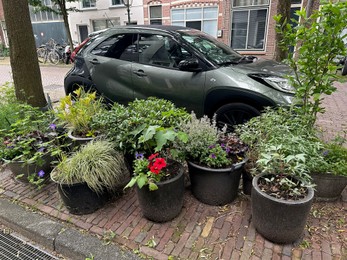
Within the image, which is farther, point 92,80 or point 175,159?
point 92,80

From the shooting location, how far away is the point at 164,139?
2.18 m

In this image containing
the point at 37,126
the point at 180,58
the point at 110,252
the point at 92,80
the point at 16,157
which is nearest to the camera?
the point at 110,252

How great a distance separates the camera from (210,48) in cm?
407

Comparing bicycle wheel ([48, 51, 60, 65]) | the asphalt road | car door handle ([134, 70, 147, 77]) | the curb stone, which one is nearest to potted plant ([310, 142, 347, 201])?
the curb stone

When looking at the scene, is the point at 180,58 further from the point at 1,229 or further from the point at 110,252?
the point at 1,229

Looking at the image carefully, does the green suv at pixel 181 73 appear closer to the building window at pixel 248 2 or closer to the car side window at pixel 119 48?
the car side window at pixel 119 48

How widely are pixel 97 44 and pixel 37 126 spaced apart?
6.73 ft

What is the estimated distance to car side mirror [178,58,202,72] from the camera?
3.61m

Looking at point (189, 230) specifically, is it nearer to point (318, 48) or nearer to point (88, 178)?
point (88, 178)

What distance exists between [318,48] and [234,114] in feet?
4.61

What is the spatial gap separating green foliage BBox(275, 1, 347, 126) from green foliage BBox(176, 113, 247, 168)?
3.00 feet

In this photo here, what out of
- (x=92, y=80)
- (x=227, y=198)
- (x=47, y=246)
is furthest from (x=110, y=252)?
(x=92, y=80)

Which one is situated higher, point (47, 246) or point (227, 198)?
point (227, 198)

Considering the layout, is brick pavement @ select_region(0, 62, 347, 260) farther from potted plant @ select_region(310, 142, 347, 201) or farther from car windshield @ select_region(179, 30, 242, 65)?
car windshield @ select_region(179, 30, 242, 65)
